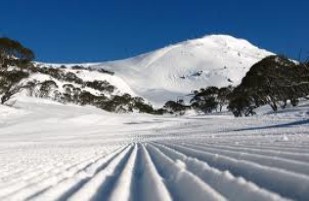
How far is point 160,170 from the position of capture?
6859mm

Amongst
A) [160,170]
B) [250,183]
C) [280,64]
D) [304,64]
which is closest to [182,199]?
[250,183]

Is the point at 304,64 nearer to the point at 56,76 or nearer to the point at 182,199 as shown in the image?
the point at 182,199

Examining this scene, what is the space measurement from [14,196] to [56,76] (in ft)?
435

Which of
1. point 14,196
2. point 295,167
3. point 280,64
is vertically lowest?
point 14,196

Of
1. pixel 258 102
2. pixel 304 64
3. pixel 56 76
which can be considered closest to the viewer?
pixel 304 64

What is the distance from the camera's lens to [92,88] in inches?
5517

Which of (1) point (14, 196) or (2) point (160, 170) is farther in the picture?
(2) point (160, 170)

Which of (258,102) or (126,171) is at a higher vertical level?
(258,102)

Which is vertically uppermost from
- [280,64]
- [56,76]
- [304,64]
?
[56,76]

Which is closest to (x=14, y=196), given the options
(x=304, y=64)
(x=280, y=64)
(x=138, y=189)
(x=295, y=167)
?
(x=138, y=189)

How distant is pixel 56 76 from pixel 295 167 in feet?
438

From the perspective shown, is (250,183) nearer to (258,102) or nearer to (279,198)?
(279,198)

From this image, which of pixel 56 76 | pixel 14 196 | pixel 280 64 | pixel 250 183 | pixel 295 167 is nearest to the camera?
pixel 250 183

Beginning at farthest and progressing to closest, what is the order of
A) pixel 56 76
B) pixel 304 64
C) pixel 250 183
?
pixel 56 76 < pixel 304 64 < pixel 250 183
